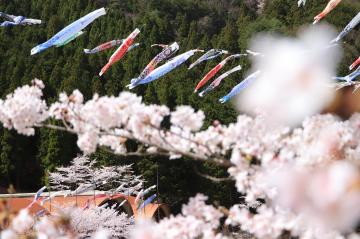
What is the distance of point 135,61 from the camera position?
31.0 m

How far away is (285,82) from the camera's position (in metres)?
0.91

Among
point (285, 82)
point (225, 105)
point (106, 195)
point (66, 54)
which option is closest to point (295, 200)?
point (285, 82)

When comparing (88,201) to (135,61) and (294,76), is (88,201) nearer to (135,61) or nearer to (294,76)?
(135,61)

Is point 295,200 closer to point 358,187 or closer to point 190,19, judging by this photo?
point 358,187

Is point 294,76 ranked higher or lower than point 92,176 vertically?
higher

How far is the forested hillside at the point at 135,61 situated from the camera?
A: 70.9ft

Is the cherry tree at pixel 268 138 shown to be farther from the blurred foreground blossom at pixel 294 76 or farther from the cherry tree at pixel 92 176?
the cherry tree at pixel 92 176

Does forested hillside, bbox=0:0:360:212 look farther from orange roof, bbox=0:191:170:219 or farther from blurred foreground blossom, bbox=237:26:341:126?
blurred foreground blossom, bbox=237:26:341:126

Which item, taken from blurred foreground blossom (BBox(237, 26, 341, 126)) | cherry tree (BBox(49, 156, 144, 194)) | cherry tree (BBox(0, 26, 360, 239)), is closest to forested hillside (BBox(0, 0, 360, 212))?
cherry tree (BBox(49, 156, 144, 194))

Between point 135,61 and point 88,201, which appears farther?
point 135,61

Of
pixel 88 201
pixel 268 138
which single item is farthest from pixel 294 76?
pixel 88 201

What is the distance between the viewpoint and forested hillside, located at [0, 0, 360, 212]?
2162cm

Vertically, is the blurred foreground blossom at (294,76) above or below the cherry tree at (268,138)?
above

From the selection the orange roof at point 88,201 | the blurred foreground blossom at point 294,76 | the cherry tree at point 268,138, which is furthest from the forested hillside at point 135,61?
the blurred foreground blossom at point 294,76
